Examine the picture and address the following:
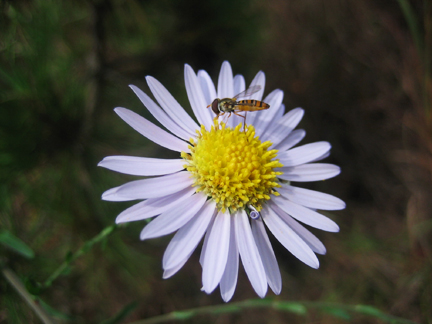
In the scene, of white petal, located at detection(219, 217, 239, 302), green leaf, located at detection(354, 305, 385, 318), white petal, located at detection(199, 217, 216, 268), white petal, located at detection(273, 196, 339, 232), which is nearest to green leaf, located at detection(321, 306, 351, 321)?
green leaf, located at detection(354, 305, 385, 318)

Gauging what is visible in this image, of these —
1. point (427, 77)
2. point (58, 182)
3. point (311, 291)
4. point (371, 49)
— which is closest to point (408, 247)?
point (311, 291)

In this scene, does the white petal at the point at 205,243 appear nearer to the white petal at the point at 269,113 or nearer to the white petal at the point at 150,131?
the white petal at the point at 150,131

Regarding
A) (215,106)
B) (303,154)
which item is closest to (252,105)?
(215,106)

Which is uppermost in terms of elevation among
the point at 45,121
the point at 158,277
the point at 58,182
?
the point at 45,121

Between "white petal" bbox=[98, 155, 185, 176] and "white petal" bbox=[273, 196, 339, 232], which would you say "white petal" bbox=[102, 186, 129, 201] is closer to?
"white petal" bbox=[98, 155, 185, 176]

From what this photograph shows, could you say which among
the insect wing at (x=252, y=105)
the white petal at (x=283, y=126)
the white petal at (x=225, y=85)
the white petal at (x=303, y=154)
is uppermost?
the white petal at (x=225, y=85)

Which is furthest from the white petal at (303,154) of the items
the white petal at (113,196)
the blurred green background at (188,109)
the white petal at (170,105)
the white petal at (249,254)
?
the blurred green background at (188,109)

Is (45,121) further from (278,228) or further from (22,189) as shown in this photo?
(278,228)

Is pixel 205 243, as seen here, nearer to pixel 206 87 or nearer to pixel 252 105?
pixel 252 105
